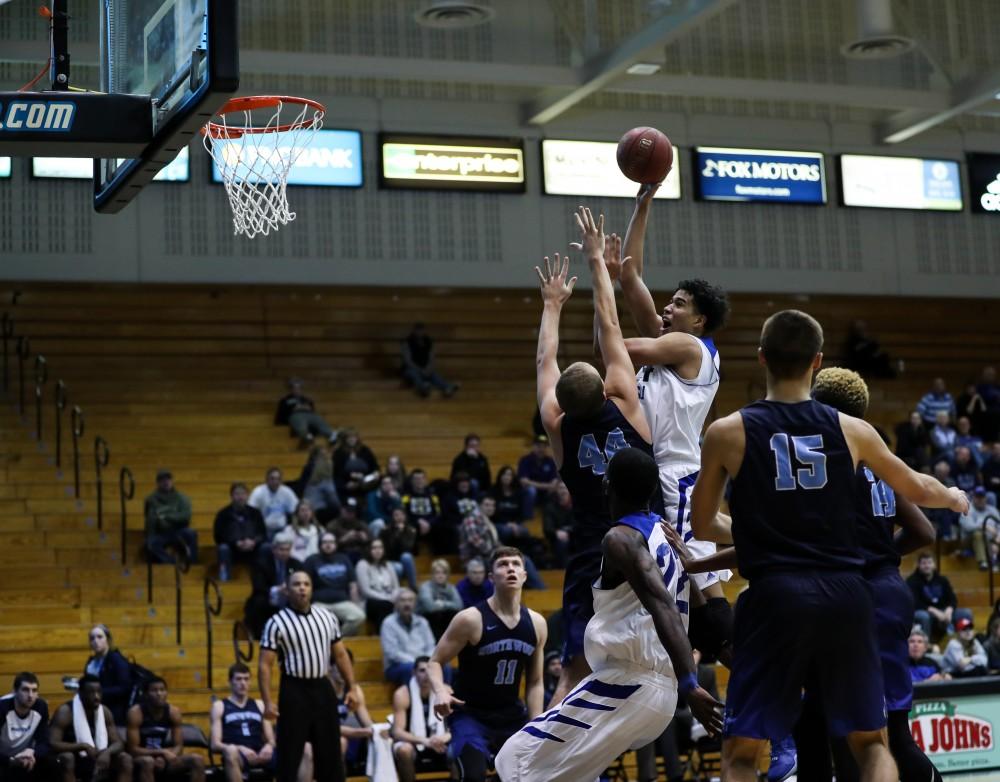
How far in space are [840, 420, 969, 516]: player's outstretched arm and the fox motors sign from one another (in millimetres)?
6156

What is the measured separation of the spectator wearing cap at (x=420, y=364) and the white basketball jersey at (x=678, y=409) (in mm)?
15193

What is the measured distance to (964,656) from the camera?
50.9 feet

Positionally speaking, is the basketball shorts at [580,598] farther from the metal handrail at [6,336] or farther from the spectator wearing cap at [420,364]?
the spectator wearing cap at [420,364]

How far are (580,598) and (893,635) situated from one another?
4.67 ft

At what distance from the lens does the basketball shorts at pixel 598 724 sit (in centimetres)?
597

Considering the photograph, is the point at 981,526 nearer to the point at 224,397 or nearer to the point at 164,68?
the point at 224,397

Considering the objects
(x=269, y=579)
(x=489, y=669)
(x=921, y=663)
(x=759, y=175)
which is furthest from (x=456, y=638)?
(x=759, y=175)

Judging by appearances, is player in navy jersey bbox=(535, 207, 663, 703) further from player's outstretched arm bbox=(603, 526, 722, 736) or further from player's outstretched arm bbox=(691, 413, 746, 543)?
player's outstretched arm bbox=(691, 413, 746, 543)

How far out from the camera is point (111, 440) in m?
19.6

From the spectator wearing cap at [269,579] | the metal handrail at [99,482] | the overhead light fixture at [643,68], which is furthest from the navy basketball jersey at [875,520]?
the overhead light fixture at [643,68]

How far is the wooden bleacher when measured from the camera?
16.0 meters

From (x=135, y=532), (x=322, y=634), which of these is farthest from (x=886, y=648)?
(x=135, y=532)

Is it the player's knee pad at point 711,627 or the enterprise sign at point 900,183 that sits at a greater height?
the enterprise sign at point 900,183

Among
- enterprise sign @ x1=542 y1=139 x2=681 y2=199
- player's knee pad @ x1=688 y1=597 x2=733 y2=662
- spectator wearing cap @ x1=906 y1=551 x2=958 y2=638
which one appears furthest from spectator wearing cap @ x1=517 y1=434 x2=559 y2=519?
player's knee pad @ x1=688 y1=597 x2=733 y2=662
